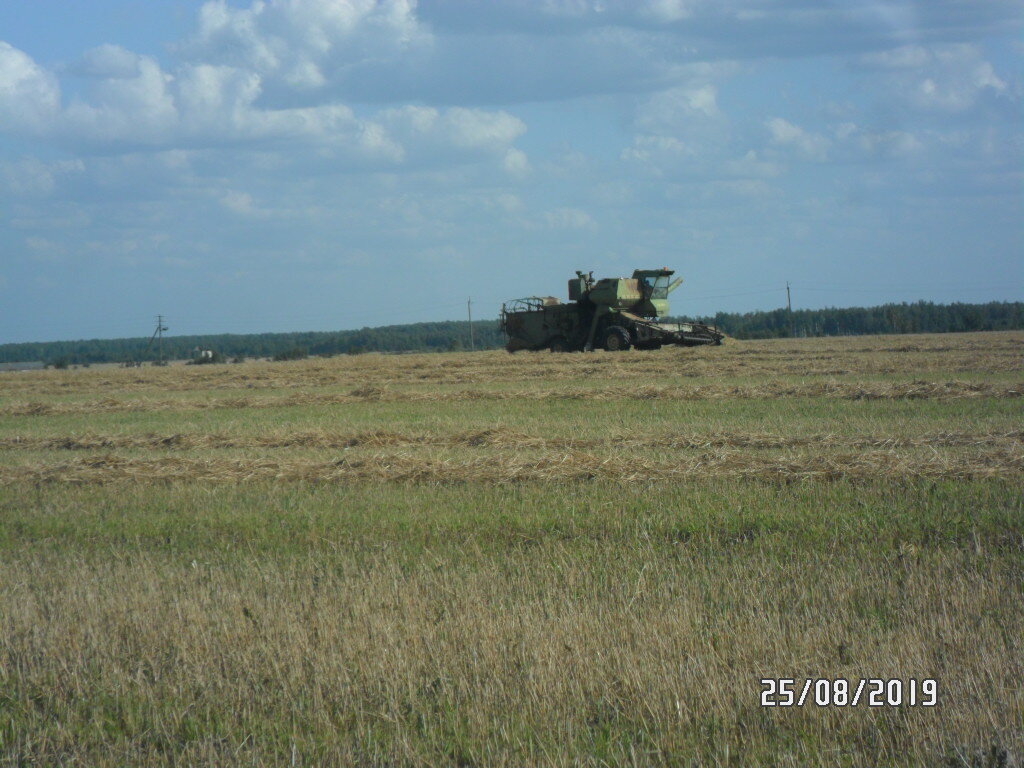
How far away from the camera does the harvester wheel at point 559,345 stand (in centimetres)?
4016

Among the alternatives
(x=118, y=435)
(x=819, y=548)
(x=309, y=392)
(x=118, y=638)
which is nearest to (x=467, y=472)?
(x=819, y=548)

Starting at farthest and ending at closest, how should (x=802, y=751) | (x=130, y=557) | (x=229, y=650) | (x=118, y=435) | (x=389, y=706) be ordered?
Answer: (x=118, y=435) < (x=130, y=557) < (x=229, y=650) < (x=389, y=706) < (x=802, y=751)

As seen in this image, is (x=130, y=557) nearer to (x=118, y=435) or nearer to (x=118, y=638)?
(x=118, y=638)

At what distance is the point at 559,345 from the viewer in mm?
40344

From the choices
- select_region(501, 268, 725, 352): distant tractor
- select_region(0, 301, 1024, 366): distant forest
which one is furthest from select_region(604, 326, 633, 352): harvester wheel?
select_region(0, 301, 1024, 366): distant forest

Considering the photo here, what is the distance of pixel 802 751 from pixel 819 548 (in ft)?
11.7

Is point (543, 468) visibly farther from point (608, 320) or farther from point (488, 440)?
point (608, 320)

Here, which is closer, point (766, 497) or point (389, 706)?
point (389, 706)

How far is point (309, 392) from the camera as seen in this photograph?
2581 cm
